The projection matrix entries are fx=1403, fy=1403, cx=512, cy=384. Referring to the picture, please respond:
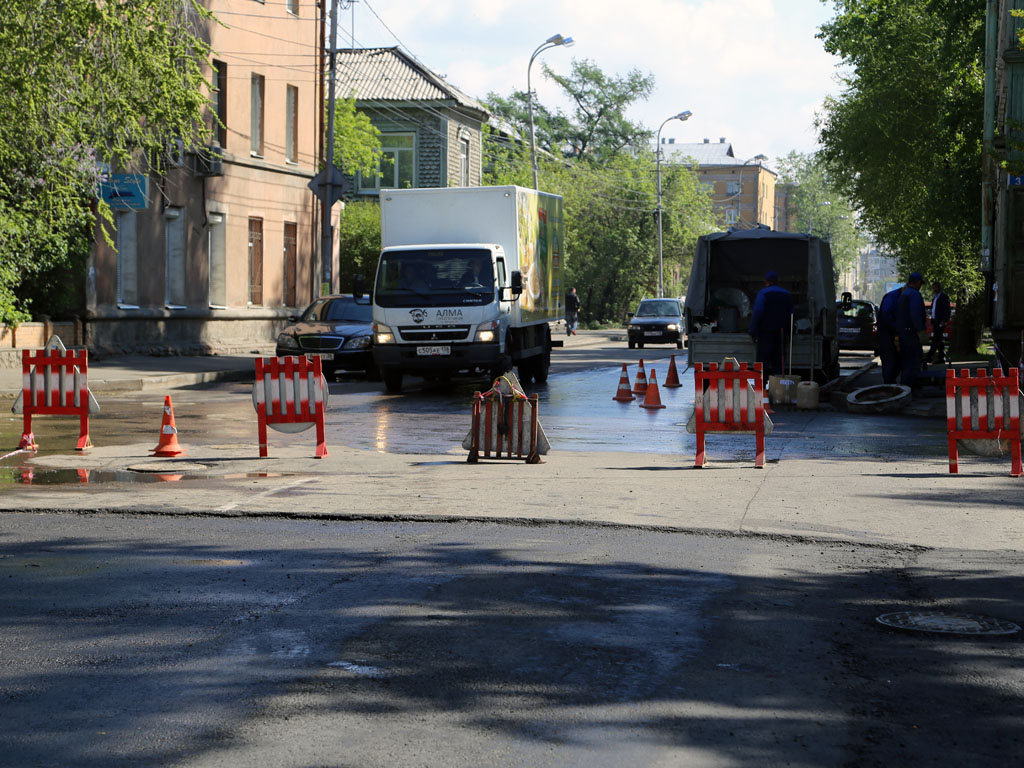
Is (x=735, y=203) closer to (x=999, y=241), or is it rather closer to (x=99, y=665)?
(x=999, y=241)

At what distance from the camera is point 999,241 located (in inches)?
956

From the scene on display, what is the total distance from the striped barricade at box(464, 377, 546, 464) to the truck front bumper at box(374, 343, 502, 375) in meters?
9.32

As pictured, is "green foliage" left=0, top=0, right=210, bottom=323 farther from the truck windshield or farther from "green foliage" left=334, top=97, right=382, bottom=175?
"green foliage" left=334, top=97, right=382, bottom=175

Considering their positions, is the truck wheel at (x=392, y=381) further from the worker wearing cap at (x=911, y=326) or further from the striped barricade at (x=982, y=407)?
the striped barricade at (x=982, y=407)

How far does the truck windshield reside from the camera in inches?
891

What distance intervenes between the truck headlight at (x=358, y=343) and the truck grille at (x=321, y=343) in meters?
0.12

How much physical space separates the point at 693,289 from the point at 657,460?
1188 centimetres

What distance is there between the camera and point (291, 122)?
39875 millimetres

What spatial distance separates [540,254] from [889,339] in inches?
259

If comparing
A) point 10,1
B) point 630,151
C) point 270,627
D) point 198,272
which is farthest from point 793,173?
point 270,627

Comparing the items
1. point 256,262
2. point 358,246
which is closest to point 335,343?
point 256,262

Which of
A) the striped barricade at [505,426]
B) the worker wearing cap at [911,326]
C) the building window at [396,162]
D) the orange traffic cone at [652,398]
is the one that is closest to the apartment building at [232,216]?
the orange traffic cone at [652,398]

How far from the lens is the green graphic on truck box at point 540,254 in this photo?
2438 cm

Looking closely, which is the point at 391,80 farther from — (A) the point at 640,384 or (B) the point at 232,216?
(A) the point at 640,384
